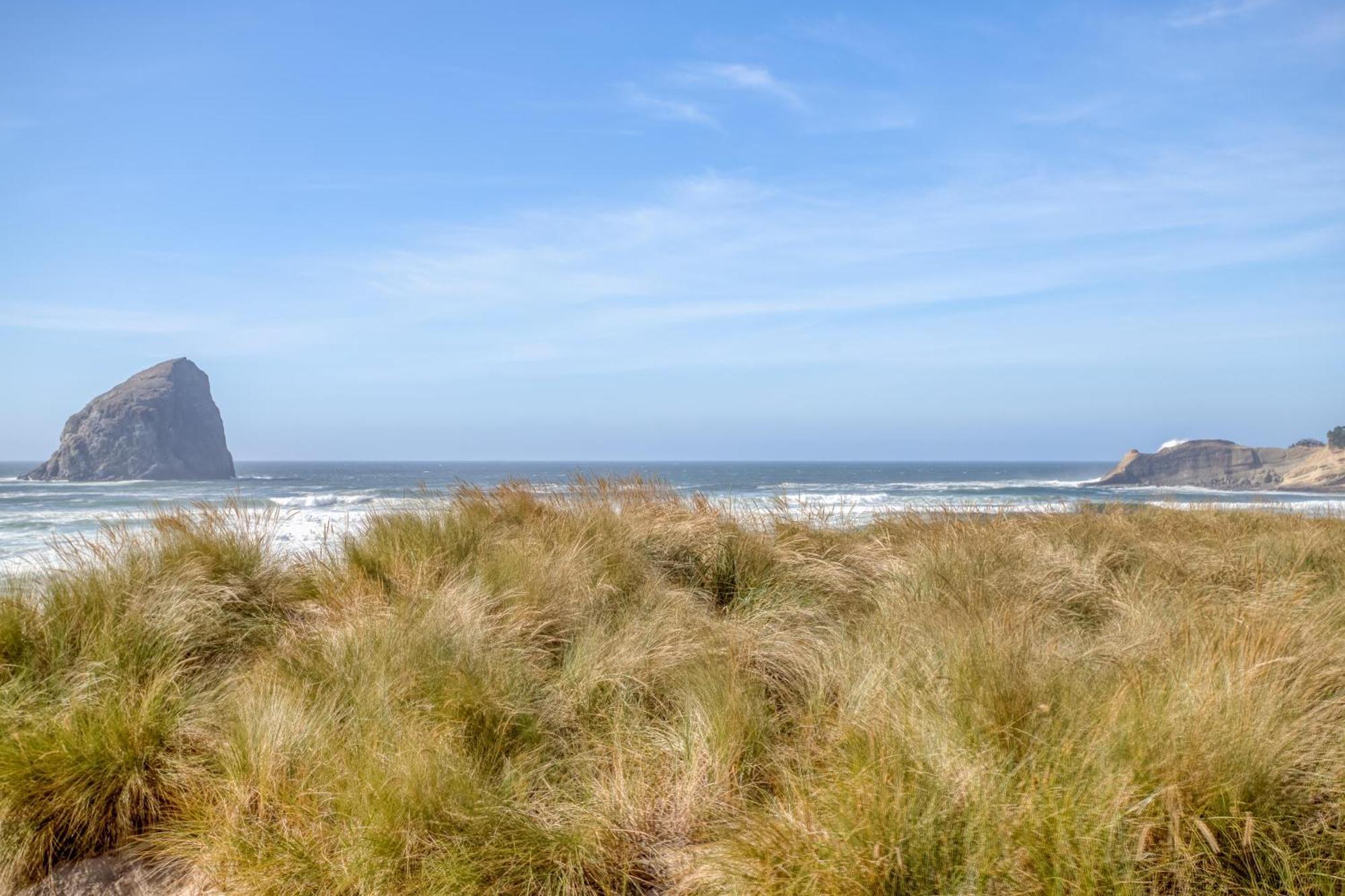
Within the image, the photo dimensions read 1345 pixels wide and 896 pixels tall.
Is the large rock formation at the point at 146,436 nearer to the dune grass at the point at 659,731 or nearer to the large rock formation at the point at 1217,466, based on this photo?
the dune grass at the point at 659,731

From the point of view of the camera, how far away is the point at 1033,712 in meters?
2.70

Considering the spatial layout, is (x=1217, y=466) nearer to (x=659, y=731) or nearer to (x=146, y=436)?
(x=659, y=731)

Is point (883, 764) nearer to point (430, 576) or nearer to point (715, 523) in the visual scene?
point (430, 576)

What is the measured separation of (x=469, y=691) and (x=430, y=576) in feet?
6.72

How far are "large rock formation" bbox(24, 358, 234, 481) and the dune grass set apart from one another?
9210 centimetres

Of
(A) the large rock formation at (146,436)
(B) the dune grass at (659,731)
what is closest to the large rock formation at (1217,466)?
(B) the dune grass at (659,731)

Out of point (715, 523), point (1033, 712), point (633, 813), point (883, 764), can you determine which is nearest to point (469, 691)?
point (633, 813)

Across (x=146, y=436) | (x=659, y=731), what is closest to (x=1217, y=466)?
(x=659, y=731)

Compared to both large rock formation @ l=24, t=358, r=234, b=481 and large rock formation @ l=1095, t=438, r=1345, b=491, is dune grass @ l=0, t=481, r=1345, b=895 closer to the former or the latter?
large rock formation @ l=1095, t=438, r=1345, b=491

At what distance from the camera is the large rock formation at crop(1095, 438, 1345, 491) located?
164 ft

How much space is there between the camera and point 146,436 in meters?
90.7

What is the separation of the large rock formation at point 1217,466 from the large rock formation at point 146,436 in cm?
9572

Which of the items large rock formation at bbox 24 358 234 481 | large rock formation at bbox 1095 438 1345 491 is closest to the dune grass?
large rock formation at bbox 1095 438 1345 491

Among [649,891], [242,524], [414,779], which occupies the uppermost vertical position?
[242,524]
